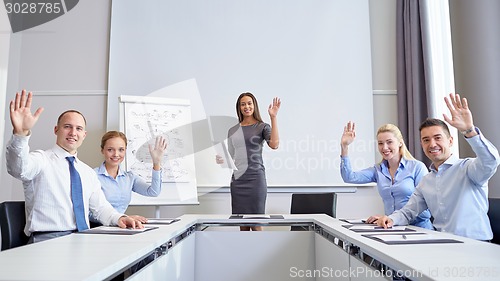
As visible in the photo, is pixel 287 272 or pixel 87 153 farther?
pixel 87 153

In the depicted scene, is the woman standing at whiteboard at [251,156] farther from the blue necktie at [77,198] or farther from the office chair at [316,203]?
the blue necktie at [77,198]

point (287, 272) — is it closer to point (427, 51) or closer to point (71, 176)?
point (71, 176)

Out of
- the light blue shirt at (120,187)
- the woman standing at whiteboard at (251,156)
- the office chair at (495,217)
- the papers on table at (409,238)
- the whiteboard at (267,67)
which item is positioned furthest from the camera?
the whiteboard at (267,67)

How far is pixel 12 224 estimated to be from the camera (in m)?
1.91

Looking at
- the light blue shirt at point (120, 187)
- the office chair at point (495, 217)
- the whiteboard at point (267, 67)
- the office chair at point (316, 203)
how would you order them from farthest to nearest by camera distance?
1. the whiteboard at point (267, 67)
2. the office chair at point (316, 203)
3. the light blue shirt at point (120, 187)
4. the office chair at point (495, 217)

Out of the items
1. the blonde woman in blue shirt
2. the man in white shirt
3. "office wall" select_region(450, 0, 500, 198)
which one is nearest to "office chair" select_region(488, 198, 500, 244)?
the blonde woman in blue shirt

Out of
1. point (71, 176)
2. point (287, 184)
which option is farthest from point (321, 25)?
point (71, 176)

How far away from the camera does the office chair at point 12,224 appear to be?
185 centimetres

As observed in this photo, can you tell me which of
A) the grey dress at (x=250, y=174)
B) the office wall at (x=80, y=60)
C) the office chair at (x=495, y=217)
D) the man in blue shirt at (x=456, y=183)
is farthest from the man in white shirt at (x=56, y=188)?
the office wall at (x=80, y=60)

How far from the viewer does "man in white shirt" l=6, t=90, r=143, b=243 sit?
5.86ft

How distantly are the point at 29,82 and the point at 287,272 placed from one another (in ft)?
11.2

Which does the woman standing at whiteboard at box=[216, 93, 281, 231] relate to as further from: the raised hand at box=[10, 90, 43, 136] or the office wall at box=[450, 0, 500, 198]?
the raised hand at box=[10, 90, 43, 136]

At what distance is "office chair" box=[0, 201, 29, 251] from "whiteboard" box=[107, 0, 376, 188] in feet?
6.35

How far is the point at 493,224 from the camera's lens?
1.91 metres
